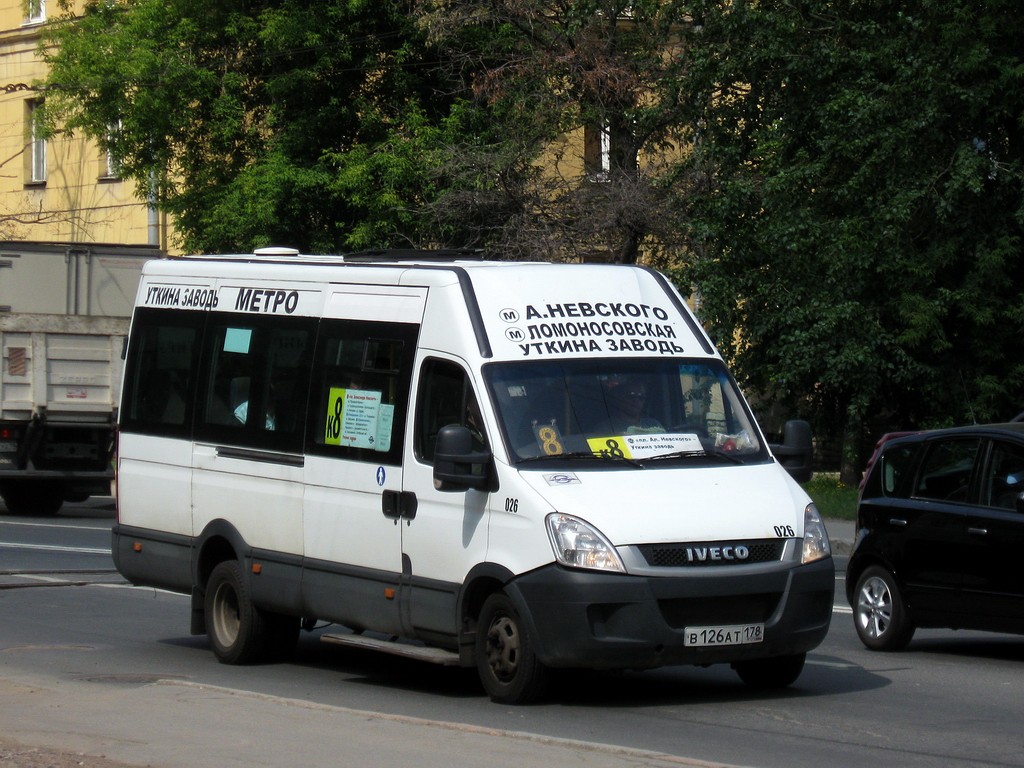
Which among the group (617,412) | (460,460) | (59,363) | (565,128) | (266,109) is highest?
(266,109)

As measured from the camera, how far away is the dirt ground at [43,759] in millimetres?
6961

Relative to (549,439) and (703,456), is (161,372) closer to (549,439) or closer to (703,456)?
(549,439)

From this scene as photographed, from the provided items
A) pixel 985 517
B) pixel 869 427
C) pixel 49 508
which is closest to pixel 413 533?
pixel 985 517

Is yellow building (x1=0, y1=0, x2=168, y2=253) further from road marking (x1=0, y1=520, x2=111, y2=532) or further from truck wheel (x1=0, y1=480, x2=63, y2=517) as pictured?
road marking (x1=0, y1=520, x2=111, y2=532)

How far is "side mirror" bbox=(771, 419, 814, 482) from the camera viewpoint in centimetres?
972

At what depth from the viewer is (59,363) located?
959 inches

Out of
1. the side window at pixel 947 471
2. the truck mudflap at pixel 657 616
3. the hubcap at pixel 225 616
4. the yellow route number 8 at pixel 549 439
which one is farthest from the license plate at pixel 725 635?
the hubcap at pixel 225 616

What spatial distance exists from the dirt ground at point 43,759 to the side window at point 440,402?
2.84 metres

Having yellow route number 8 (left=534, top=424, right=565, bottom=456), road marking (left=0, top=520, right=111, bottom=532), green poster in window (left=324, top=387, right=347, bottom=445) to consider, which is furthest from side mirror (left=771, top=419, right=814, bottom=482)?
road marking (left=0, top=520, right=111, bottom=532)

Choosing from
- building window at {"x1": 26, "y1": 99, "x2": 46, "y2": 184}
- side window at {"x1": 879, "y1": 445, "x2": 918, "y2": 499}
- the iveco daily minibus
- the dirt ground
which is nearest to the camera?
the dirt ground

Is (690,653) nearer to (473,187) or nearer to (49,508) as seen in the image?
(49,508)

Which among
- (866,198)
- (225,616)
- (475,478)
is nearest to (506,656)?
(475,478)

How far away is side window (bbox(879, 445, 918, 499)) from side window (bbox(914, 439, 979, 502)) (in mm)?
128

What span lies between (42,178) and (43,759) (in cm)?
3975
